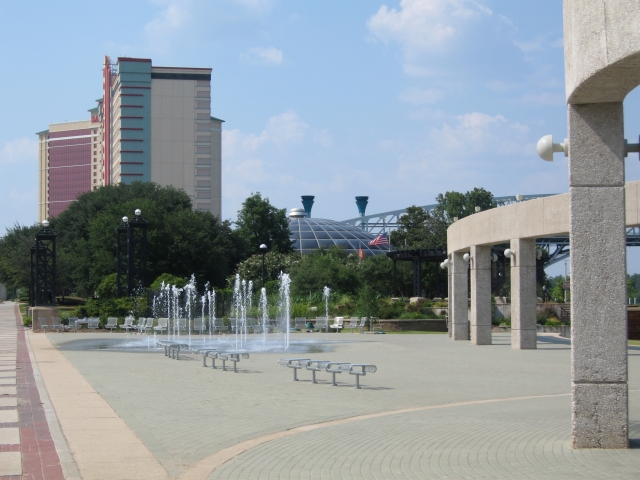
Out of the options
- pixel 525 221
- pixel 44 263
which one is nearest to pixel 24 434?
pixel 525 221

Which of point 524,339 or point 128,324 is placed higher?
point 128,324

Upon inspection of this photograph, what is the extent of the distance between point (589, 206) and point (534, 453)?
2.85m

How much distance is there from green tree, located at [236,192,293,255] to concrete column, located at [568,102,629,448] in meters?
74.1

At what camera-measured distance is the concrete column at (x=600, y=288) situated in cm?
912

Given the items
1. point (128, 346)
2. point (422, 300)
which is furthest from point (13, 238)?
point (128, 346)

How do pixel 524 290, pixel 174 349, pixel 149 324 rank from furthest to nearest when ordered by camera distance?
pixel 149 324 < pixel 524 290 < pixel 174 349

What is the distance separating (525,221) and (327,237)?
229ft

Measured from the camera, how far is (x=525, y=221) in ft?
82.3

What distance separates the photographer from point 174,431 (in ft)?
34.4

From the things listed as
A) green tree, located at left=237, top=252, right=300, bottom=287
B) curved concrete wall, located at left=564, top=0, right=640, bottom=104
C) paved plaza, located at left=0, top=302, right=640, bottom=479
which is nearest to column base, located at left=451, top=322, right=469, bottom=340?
paved plaza, located at left=0, top=302, right=640, bottom=479

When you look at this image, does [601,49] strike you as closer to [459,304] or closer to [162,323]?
[459,304]

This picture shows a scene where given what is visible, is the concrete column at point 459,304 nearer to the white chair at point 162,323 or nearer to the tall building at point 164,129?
the white chair at point 162,323

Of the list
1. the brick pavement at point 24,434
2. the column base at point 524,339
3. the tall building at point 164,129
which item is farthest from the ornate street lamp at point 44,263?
the tall building at point 164,129

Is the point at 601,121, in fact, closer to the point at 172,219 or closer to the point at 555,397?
the point at 555,397
